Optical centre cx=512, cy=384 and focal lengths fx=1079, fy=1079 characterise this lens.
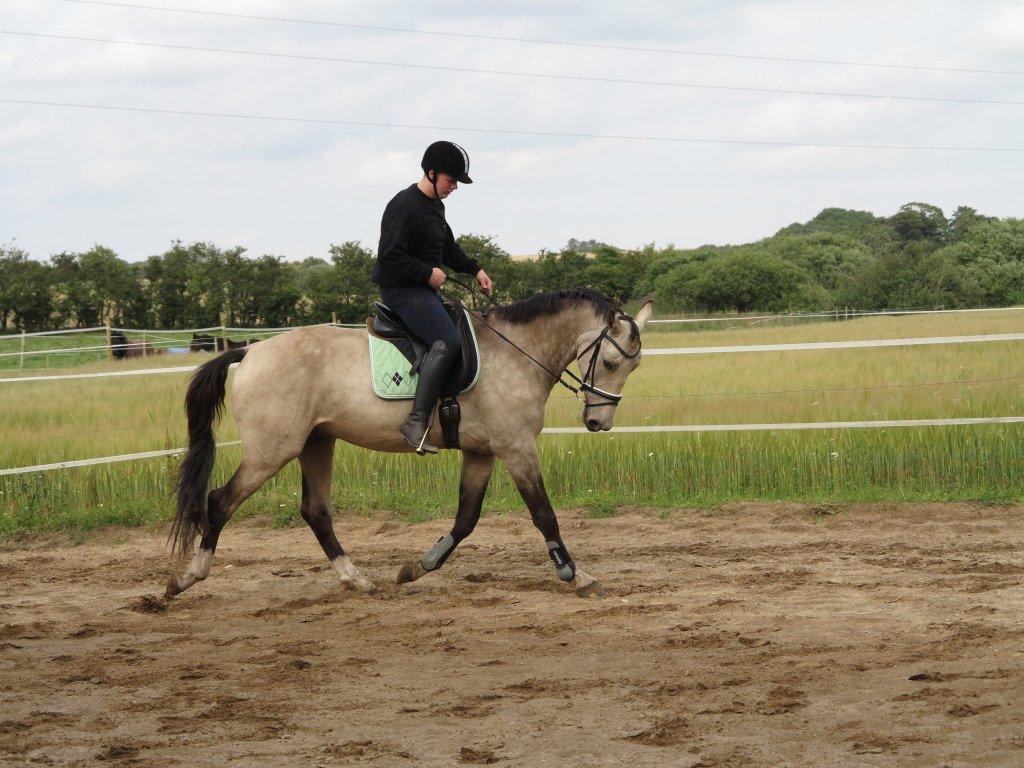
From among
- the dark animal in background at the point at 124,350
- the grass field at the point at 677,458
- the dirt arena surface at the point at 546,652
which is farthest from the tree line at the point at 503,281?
the dirt arena surface at the point at 546,652

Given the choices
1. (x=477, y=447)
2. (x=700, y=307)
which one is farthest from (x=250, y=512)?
(x=700, y=307)

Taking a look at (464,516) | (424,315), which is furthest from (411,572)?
(424,315)

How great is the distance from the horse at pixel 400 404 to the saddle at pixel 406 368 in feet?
0.22

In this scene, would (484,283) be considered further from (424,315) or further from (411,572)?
(411,572)

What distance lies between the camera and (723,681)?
170 inches

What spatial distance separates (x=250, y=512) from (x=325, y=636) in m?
3.87

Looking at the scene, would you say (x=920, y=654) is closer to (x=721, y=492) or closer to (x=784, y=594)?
(x=784, y=594)

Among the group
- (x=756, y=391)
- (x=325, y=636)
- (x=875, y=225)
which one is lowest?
(x=325, y=636)

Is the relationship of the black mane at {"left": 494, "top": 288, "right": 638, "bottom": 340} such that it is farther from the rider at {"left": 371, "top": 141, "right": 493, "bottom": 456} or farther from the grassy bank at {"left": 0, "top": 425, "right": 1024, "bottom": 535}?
the grassy bank at {"left": 0, "top": 425, "right": 1024, "bottom": 535}

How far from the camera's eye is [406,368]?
6180mm

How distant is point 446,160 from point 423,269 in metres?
0.63

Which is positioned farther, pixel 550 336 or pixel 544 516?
pixel 550 336

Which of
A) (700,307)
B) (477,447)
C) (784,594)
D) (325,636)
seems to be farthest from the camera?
(700,307)

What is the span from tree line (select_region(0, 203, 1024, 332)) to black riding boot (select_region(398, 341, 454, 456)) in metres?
13.8
